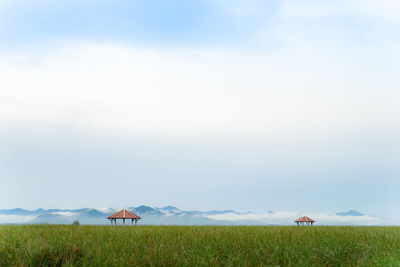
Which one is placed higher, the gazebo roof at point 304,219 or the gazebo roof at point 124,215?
the gazebo roof at point 124,215

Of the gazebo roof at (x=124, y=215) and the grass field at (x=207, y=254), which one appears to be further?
the gazebo roof at (x=124, y=215)

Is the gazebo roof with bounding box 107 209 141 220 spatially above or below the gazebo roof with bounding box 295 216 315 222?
above

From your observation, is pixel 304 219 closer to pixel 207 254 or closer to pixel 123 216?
pixel 123 216

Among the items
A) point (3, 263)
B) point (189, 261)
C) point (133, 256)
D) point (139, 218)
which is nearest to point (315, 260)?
point (189, 261)

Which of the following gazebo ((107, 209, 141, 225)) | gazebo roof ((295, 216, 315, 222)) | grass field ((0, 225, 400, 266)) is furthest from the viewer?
gazebo roof ((295, 216, 315, 222))

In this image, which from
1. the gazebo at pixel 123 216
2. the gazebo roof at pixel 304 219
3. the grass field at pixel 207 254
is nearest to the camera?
the grass field at pixel 207 254

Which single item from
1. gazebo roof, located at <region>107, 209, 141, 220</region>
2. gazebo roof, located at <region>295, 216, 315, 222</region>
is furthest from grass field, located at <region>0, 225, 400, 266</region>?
gazebo roof, located at <region>295, 216, 315, 222</region>

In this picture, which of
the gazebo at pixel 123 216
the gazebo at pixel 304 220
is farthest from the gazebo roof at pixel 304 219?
the gazebo at pixel 123 216

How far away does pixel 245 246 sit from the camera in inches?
338

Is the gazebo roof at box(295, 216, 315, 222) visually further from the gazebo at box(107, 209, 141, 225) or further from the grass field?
the grass field

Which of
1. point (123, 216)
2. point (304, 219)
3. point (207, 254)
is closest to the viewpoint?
point (207, 254)

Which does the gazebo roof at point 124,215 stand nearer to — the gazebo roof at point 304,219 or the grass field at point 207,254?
the gazebo roof at point 304,219

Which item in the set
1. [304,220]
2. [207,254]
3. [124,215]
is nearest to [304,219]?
[304,220]

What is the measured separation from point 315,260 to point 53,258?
570 cm
